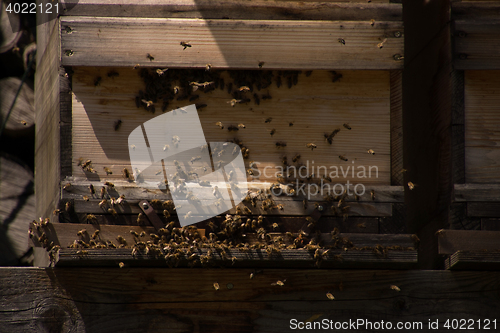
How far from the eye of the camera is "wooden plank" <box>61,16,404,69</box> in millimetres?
3281

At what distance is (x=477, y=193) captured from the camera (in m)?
3.38

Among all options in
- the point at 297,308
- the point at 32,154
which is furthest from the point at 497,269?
the point at 32,154

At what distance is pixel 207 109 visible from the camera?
340 centimetres

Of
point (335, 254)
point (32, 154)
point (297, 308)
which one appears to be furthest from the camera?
point (32, 154)

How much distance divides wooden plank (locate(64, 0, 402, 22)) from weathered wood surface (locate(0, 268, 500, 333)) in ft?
6.55

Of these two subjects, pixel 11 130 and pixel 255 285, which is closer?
pixel 255 285

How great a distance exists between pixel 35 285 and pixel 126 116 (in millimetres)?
1447

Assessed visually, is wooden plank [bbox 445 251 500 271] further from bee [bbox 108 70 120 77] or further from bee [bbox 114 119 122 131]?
bee [bbox 108 70 120 77]

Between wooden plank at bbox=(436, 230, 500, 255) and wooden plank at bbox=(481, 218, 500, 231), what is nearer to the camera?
wooden plank at bbox=(436, 230, 500, 255)

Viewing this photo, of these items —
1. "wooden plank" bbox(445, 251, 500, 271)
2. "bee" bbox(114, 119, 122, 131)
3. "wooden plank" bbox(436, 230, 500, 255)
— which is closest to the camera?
"wooden plank" bbox(445, 251, 500, 271)

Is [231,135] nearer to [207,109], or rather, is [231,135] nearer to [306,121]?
[207,109]

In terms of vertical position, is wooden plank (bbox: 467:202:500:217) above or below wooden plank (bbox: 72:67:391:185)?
below

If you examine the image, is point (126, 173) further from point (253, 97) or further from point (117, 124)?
point (253, 97)

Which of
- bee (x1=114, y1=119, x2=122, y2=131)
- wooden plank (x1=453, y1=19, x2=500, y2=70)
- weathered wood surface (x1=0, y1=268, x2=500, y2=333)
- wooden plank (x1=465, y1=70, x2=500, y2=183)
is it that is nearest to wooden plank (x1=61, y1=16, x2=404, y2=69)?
bee (x1=114, y1=119, x2=122, y2=131)
